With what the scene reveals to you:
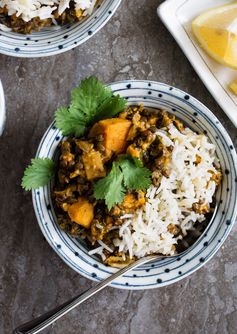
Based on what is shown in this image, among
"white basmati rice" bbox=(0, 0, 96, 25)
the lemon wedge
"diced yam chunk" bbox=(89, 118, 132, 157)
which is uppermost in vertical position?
"white basmati rice" bbox=(0, 0, 96, 25)

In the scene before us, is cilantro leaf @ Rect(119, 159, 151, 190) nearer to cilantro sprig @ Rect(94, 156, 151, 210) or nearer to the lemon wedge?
cilantro sprig @ Rect(94, 156, 151, 210)

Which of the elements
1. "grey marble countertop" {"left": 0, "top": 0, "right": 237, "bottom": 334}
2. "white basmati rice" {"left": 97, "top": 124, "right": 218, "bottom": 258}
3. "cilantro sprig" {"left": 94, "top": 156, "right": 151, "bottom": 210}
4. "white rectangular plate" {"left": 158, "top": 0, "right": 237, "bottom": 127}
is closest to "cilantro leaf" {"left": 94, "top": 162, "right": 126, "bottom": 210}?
"cilantro sprig" {"left": 94, "top": 156, "right": 151, "bottom": 210}

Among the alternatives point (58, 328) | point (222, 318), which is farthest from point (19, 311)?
point (222, 318)

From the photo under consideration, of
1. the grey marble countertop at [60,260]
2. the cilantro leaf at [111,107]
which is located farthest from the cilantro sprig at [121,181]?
the grey marble countertop at [60,260]

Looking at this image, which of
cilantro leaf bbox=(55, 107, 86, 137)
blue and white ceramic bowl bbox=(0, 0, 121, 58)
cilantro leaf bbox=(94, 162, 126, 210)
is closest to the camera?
cilantro leaf bbox=(94, 162, 126, 210)

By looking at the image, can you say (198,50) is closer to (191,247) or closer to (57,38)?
(57,38)

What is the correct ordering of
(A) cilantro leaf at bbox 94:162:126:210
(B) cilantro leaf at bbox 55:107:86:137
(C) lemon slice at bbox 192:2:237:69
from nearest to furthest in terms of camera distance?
(A) cilantro leaf at bbox 94:162:126:210, (B) cilantro leaf at bbox 55:107:86:137, (C) lemon slice at bbox 192:2:237:69

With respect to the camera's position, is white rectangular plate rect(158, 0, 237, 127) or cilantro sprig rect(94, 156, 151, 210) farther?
white rectangular plate rect(158, 0, 237, 127)

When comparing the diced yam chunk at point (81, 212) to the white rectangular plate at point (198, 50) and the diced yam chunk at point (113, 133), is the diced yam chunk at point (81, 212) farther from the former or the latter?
the white rectangular plate at point (198, 50)

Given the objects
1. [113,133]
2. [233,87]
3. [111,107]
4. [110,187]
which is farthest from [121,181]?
[233,87]

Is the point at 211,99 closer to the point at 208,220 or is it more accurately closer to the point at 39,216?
the point at 208,220
